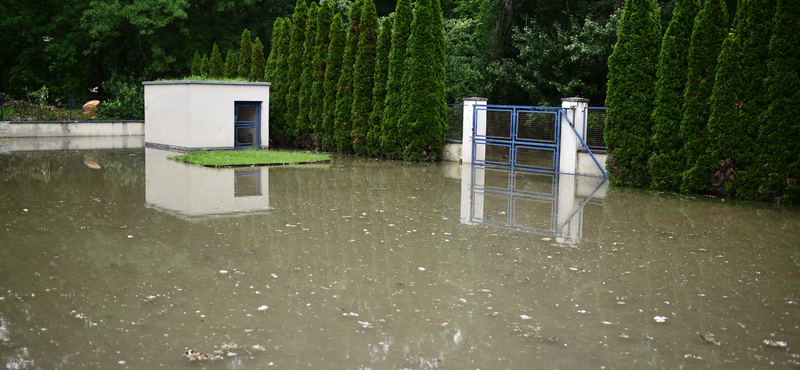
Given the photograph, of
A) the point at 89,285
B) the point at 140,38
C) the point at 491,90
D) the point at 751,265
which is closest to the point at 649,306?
the point at 751,265

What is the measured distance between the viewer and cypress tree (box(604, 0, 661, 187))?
15.3 m

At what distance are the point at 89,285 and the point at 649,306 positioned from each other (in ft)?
16.7

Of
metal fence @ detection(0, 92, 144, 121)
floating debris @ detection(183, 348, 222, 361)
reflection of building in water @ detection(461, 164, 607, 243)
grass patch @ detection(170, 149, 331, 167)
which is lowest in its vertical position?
floating debris @ detection(183, 348, 222, 361)

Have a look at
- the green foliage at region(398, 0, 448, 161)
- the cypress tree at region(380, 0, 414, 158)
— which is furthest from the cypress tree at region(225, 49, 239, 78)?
the green foliage at region(398, 0, 448, 161)

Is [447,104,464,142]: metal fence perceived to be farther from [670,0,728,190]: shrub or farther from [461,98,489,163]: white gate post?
[670,0,728,190]: shrub

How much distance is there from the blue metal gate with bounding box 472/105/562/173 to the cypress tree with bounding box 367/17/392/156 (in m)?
3.15

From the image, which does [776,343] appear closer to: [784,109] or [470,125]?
[784,109]

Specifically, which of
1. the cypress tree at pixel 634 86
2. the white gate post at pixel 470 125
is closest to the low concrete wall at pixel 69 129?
the white gate post at pixel 470 125

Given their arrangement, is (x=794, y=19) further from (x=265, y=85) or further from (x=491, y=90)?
(x=265, y=85)

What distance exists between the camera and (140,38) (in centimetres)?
3653

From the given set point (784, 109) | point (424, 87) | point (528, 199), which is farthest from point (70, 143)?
point (784, 109)

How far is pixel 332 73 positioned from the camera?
23.5 m

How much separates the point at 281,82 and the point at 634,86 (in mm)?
14358

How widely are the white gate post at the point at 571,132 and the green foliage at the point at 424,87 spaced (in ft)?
13.0
